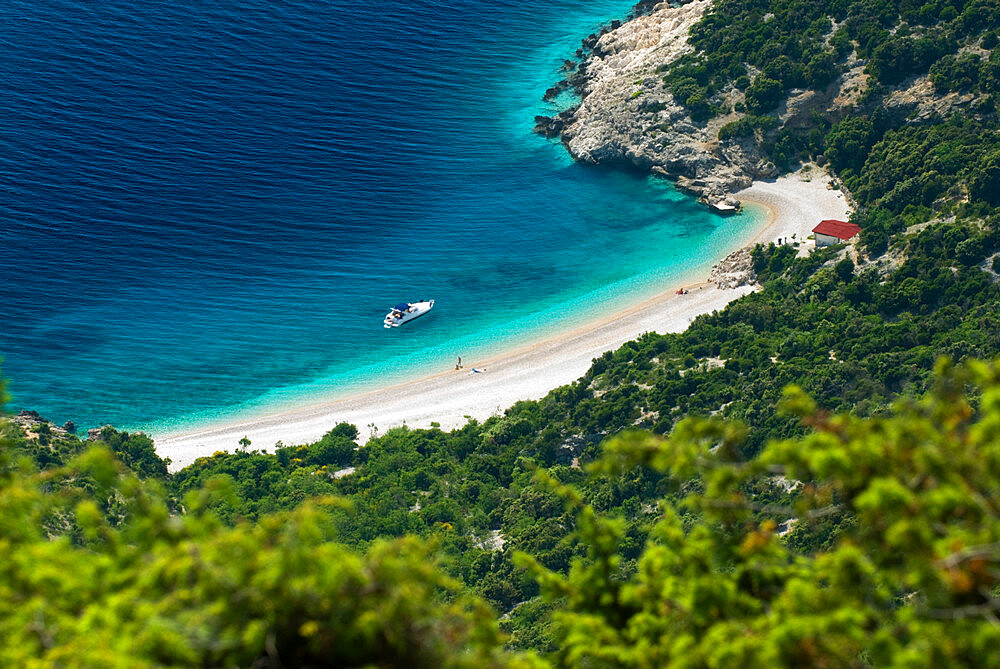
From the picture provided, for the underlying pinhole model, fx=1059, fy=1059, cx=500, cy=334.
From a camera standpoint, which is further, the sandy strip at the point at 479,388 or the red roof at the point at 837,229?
the red roof at the point at 837,229

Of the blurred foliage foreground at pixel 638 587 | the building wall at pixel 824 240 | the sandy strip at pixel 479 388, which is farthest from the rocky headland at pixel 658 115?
the blurred foliage foreground at pixel 638 587

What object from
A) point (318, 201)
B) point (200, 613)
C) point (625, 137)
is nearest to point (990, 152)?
point (625, 137)

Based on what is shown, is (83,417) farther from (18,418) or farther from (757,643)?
(757,643)

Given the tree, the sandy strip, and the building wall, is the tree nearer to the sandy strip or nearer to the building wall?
the sandy strip

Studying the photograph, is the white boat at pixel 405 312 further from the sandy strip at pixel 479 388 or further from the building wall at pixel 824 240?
the building wall at pixel 824 240

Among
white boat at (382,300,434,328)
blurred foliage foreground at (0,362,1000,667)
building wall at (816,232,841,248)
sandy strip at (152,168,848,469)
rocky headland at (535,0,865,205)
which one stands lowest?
blurred foliage foreground at (0,362,1000,667)

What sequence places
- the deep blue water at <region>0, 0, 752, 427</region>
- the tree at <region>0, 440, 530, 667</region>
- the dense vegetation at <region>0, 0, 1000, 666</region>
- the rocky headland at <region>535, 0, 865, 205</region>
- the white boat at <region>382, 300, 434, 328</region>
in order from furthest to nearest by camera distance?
the rocky headland at <region>535, 0, 865, 205</region>, the white boat at <region>382, 300, 434, 328</region>, the deep blue water at <region>0, 0, 752, 427</region>, the dense vegetation at <region>0, 0, 1000, 666</region>, the tree at <region>0, 440, 530, 667</region>

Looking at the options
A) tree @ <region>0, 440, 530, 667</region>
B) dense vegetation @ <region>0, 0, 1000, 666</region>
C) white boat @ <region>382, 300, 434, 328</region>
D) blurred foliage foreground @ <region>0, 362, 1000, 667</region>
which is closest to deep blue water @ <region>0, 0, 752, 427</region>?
white boat @ <region>382, 300, 434, 328</region>
